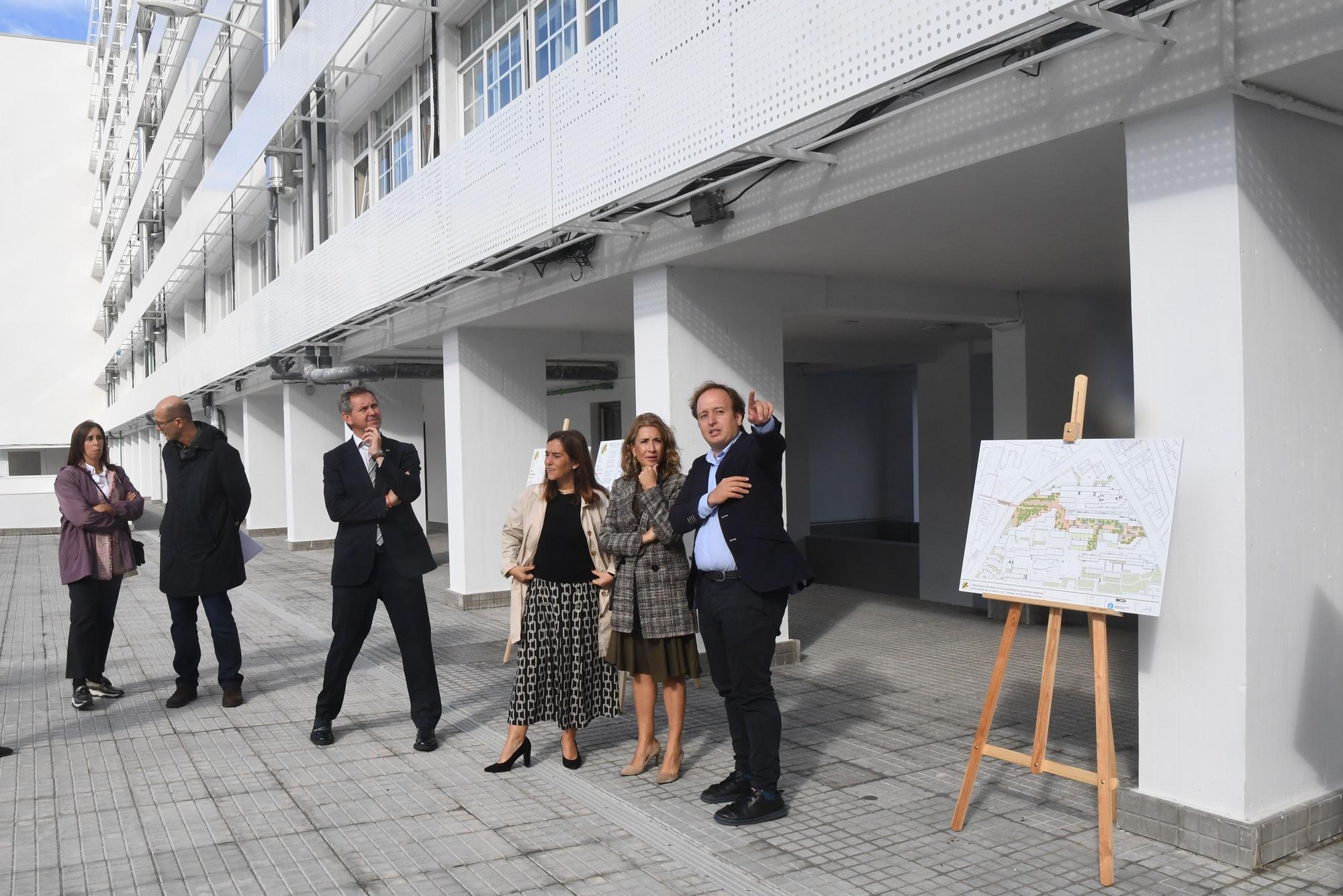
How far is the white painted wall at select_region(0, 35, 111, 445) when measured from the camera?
44.1 m

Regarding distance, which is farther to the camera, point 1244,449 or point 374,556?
point 374,556

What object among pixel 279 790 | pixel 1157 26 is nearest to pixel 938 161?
pixel 1157 26

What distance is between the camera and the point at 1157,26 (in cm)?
400

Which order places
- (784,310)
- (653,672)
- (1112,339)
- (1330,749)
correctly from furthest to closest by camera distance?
(1112,339), (784,310), (653,672), (1330,749)

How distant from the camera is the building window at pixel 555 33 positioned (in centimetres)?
923

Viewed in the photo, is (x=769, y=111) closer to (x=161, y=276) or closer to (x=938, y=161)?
(x=938, y=161)

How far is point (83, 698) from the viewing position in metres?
6.98

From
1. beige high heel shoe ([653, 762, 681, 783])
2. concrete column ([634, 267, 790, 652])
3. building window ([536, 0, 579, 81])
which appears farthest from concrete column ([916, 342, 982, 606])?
beige high heel shoe ([653, 762, 681, 783])

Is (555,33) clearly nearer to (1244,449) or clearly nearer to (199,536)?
(199,536)

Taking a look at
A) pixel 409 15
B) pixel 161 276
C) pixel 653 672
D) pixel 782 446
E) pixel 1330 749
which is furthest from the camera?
pixel 161 276

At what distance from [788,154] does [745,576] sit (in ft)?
8.04

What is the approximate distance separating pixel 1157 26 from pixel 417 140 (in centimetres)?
1046

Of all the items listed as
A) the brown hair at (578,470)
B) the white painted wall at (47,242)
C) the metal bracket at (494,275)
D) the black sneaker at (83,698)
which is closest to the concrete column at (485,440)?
the metal bracket at (494,275)

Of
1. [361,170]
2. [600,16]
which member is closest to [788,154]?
[600,16]
